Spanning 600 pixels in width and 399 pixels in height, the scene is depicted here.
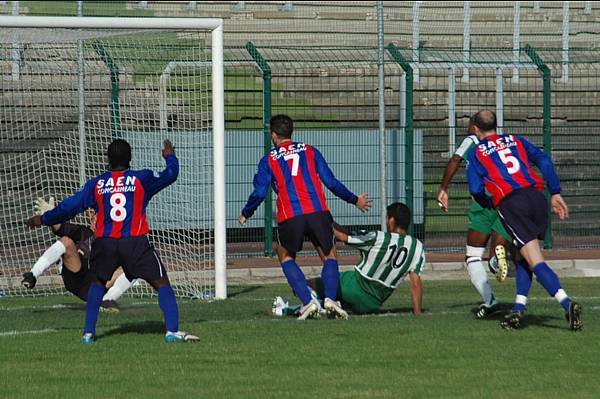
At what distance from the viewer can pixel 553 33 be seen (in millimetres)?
28281

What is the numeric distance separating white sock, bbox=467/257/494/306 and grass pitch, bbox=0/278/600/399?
265mm

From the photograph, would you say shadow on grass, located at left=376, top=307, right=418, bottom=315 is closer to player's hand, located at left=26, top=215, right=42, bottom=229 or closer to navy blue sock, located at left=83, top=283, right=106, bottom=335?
navy blue sock, located at left=83, top=283, right=106, bottom=335

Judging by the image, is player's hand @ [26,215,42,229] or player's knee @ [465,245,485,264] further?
player's knee @ [465,245,485,264]

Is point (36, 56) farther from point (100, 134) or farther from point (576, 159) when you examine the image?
point (576, 159)

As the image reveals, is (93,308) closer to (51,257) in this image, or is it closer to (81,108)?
(51,257)

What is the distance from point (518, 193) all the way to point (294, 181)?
7.24ft

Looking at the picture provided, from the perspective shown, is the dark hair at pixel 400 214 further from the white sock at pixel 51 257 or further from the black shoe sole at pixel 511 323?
the white sock at pixel 51 257

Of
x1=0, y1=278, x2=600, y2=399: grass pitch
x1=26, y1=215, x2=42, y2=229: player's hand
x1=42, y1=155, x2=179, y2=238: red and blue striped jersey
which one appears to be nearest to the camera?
x1=0, y1=278, x2=600, y2=399: grass pitch

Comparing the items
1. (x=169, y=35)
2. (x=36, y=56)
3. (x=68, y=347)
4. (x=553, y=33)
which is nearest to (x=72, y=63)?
(x=36, y=56)

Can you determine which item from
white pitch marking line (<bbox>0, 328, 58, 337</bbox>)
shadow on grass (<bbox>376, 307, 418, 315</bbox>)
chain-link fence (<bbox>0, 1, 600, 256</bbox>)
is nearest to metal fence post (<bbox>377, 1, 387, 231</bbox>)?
chain-link fence (<bbox>0, 1, 600, 256</bbox>)

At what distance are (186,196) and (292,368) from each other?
23.3ft

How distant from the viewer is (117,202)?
10.4 meters

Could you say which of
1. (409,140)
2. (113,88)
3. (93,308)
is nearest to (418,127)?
(409,140)

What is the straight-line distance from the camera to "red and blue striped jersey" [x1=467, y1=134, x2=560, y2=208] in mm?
11109
